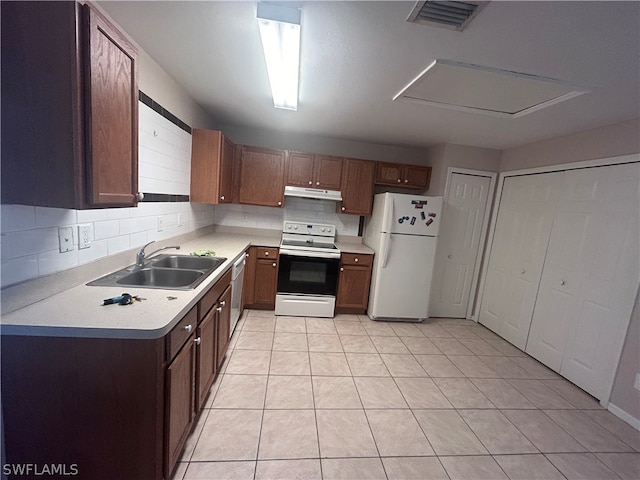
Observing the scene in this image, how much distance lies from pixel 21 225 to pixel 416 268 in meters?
3.42

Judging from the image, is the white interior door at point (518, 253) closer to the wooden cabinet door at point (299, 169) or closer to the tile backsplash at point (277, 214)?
the tile backsplash at point (277, 214)

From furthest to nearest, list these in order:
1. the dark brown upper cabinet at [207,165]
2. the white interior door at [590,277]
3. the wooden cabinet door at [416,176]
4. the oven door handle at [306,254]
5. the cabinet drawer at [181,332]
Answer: the wooden cabinet door at [416,176] < the oven door handle at [306,254] < the dark brown upper cabinet at [207,165] < the white interior door at [590,277] < the cabinet drawer at [181,332]

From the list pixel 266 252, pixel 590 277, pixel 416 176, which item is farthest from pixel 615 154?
pixel 266 252

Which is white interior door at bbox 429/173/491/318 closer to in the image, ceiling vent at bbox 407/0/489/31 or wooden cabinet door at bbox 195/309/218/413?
ceiling vent at bbox 407/0/489/31

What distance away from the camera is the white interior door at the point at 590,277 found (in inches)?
85.5

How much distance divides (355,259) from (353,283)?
0.33 metres

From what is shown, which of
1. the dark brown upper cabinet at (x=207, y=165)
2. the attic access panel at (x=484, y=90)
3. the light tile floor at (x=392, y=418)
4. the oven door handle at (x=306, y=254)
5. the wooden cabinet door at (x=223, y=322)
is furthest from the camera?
the oven door handle at (x=306, y=254)

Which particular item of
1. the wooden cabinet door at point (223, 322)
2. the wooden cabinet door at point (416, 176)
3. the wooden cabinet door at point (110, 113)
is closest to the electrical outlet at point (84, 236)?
the wooden cabinet door at point (110, 113)

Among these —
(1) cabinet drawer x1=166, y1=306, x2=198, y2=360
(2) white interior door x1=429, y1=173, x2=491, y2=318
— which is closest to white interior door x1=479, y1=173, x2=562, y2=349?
(2) white interior door x1=429, y1=173, x2=491, y2=318

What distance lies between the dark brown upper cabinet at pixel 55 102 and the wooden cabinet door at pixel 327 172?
262 cm

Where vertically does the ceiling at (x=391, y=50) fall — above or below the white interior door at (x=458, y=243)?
above

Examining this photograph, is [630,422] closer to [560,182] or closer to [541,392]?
[541,392]

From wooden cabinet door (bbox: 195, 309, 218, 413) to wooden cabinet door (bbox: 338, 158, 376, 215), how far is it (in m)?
2.40

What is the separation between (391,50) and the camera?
157 cm
